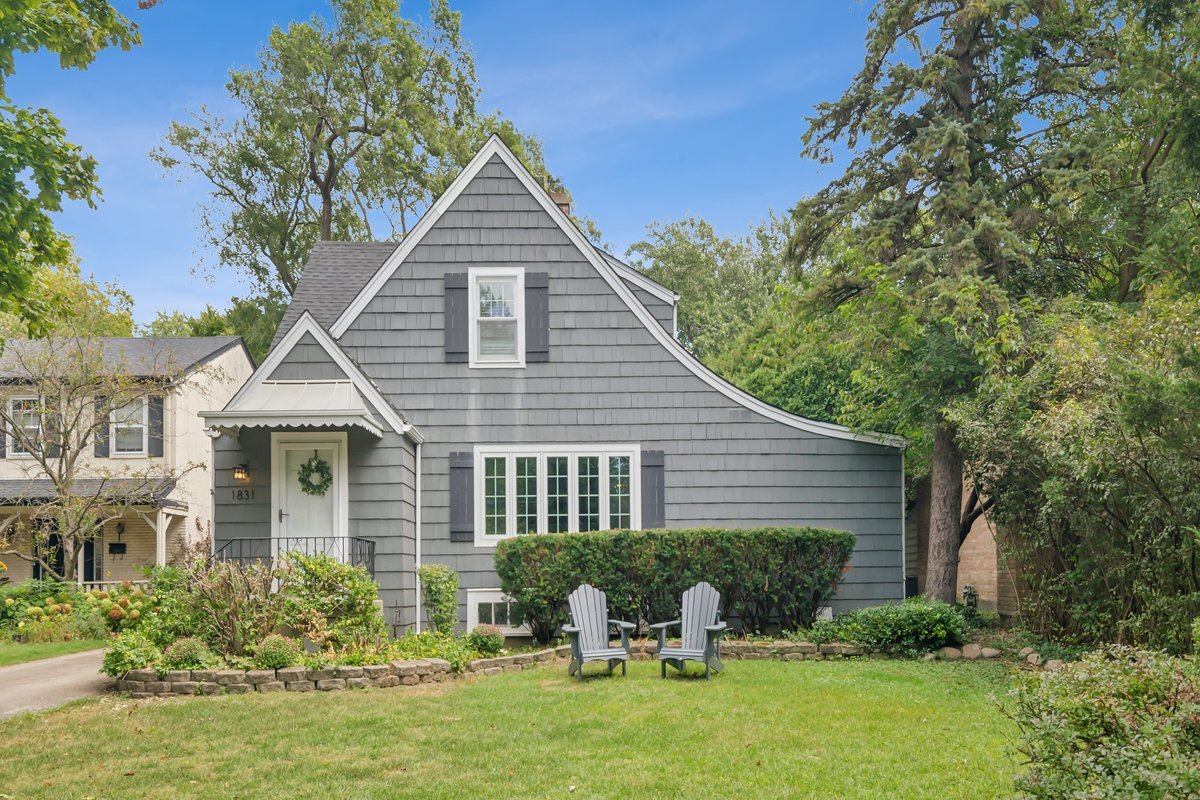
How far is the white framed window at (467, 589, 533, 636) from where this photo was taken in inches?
545

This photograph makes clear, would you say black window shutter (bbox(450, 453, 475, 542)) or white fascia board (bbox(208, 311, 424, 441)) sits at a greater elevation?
white fascia board (bbox(208, 311, 424, 441))

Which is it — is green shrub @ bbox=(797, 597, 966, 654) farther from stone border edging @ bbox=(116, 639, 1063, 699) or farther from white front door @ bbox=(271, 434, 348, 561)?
white front door @ bbox=(271, 434, 348, 561)

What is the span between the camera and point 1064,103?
16.7m

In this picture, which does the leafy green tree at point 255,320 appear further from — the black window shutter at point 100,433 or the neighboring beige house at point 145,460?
the black window shutter at point 100,433

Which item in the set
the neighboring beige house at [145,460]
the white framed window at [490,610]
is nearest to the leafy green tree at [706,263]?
the neighboring beige house at [145,460]

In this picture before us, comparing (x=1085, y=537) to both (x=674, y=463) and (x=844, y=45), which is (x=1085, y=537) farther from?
(x=844, y=45)

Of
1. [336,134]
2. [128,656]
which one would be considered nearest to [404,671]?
[128,656]

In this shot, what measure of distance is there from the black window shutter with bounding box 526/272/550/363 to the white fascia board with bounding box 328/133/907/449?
0.76 m

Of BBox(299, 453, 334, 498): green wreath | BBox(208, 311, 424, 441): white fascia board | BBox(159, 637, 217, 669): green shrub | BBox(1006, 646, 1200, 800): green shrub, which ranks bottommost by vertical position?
BBox(159, 637, 217, 669): green shrub

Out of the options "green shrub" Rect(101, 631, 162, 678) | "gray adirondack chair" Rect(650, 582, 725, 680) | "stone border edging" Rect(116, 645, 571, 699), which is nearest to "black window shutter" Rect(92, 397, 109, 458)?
"green shrub" Rect(101, 631, 162, 678)

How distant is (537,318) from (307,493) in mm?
3812

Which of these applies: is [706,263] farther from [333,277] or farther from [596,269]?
[596,269]

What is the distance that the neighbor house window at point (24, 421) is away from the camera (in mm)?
19062

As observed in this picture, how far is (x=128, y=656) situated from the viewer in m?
9.91
